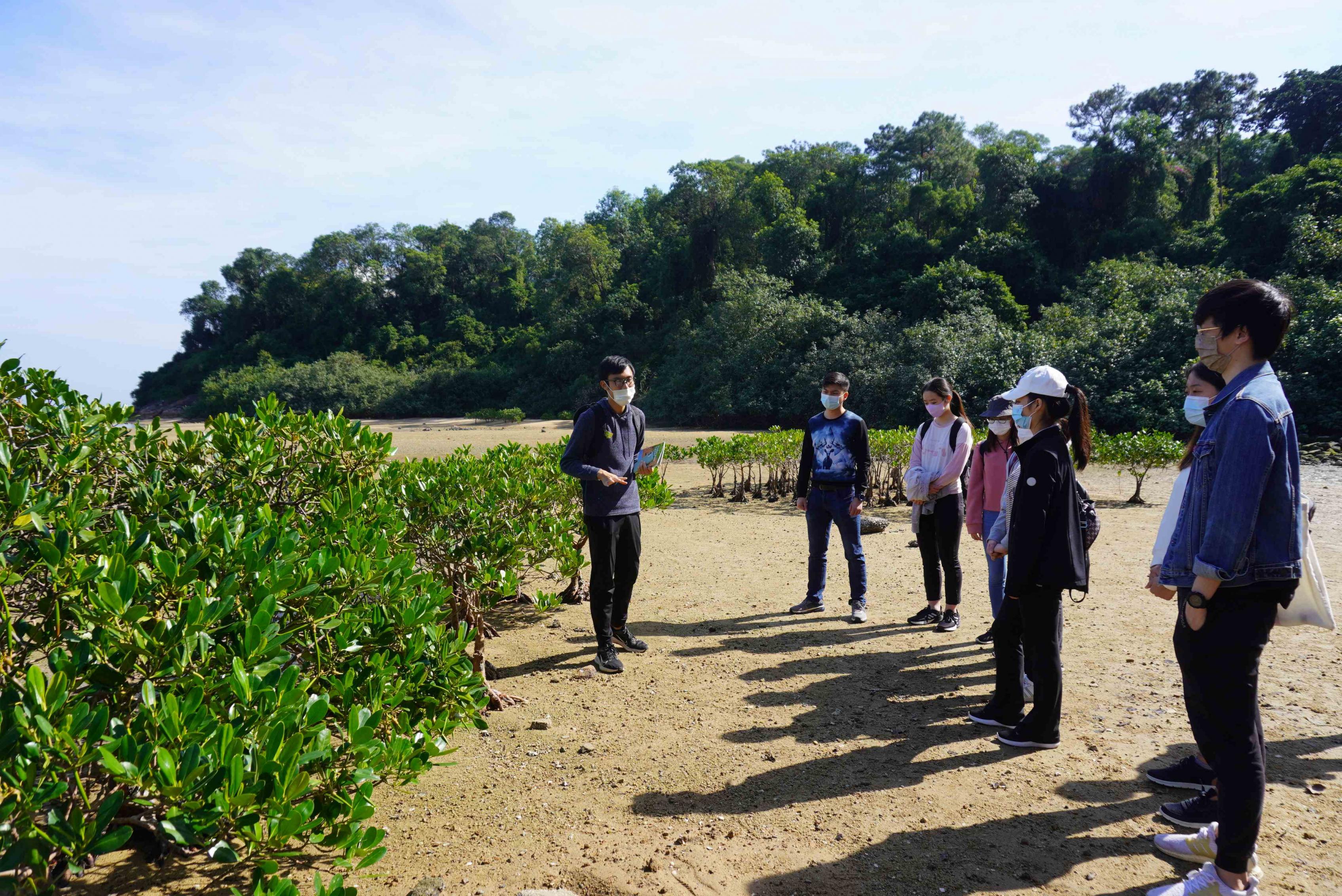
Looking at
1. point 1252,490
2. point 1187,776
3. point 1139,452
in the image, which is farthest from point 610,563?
point 1139,452

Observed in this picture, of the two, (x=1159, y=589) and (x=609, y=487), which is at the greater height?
(x=609, y=487)

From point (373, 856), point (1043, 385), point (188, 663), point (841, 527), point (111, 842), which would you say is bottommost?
point (373, 856)

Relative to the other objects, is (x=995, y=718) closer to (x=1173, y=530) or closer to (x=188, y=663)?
(x=1173, y=530)

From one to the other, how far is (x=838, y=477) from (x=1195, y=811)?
3.13 meters

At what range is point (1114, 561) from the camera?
305 inches

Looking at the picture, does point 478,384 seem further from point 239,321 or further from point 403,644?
point 403,644

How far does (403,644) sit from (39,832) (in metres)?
1.19

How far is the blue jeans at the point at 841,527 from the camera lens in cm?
569

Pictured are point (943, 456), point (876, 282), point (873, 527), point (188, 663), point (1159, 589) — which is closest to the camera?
point (188, 663)

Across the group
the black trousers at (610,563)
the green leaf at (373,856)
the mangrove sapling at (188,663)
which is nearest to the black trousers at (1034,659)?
the black trousers at (610,563)

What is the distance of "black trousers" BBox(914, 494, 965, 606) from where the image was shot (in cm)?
534

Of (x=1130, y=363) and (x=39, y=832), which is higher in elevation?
(x=1130, y=363)

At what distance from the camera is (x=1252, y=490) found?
2283 millimetres

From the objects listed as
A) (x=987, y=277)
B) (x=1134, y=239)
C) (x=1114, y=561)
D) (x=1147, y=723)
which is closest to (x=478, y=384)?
(x=987, y=277)
